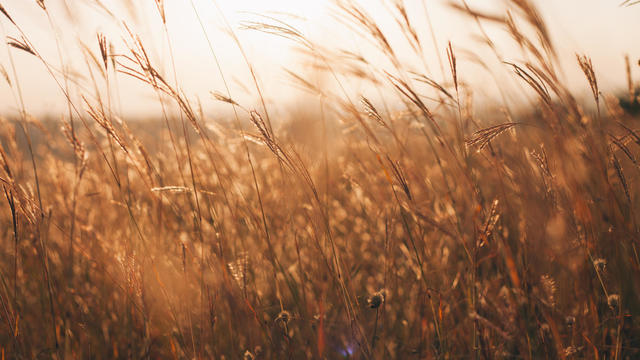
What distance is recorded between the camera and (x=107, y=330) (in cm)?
139

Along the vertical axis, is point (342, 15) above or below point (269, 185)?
above

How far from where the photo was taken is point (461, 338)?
1182 mm

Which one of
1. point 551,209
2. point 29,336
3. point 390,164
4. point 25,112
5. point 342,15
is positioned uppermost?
point 342,15

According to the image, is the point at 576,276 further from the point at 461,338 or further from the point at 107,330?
the point at 107,330

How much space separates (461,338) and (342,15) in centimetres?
105

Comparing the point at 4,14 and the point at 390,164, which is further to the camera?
the point at 4,14

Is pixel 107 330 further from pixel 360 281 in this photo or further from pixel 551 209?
pixel 551 209

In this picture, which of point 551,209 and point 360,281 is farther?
point 360,281

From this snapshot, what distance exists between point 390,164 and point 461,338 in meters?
0.62

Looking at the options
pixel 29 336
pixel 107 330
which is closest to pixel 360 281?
pixel 107 330

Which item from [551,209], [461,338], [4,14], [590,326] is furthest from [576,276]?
[4,14]

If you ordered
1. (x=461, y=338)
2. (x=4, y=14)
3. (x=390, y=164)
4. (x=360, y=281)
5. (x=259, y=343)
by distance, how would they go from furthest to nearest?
(x=360, y=281) → (x=259, y=343) → (x=461, y=338) → (x=4, y=14) → (x=390, y=164)

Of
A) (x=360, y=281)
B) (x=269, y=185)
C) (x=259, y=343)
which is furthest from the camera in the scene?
(x=269, y=185)

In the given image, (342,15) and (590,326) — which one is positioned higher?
(342,15)
